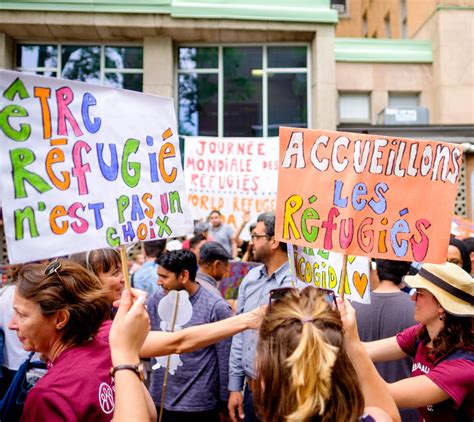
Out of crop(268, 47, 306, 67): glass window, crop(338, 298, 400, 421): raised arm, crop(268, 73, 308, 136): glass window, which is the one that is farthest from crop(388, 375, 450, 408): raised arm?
crop(268, 47, 306, 67): glass window

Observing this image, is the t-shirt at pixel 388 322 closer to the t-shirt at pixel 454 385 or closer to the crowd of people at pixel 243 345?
the crowd of people at pixel 243 345

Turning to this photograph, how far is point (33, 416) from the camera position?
5.90 ft

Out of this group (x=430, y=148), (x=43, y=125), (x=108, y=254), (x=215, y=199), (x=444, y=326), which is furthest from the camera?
(x=215, y=199)

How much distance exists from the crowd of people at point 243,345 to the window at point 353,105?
1068cm

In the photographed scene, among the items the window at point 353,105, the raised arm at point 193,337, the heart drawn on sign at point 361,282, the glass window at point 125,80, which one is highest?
the glass window at point 125,80

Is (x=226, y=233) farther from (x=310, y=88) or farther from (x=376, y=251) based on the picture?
(x=376, y=251)

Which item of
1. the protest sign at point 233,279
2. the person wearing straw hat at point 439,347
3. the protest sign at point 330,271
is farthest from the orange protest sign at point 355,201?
the protest sign at point 233,279

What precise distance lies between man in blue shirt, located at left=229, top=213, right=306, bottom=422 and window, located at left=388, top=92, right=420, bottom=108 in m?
11.1

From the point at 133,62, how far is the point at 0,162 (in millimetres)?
11261

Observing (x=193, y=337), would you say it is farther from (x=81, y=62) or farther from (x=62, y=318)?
(x=81, y=62)

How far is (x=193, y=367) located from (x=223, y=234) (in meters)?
5.15

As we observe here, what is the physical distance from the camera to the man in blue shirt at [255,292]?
3.82 metres

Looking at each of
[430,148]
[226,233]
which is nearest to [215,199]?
[226,233]

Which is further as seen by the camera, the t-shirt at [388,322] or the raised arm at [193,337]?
the t-shirt at [388,322]
